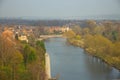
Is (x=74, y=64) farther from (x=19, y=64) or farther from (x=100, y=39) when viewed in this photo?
(x=19, y=64)

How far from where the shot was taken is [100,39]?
25.1 feet

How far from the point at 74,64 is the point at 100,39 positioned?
159cm

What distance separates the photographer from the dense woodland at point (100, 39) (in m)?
A: 6.46

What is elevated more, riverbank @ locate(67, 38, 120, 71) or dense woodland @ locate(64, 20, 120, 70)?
dense woodland @ locate(64, 20, 120, 70)

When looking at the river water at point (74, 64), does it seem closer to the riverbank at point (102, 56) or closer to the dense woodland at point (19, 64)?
the riverbank at point (102, 56)

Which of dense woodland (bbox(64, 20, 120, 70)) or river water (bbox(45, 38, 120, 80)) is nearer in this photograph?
river water (bbox(45, 38, 120, 80))

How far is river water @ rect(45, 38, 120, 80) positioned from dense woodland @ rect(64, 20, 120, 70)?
16cm

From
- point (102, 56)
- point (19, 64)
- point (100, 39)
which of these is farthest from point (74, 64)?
point (19, 64)

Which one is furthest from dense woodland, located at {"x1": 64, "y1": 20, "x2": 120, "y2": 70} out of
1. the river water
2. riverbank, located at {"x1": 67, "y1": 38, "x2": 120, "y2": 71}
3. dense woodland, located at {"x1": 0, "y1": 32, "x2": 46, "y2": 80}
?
Result: dense woodland, located at {"x1": 0, "y1": 32, "x2": 46, "y2": 80}

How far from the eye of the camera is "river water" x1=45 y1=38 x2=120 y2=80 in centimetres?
524

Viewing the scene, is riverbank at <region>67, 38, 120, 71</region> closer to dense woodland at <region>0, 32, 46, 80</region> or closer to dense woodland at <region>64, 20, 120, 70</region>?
dense woodland at <region>64, 20, 120, 70</region>

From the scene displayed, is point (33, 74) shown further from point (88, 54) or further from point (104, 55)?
point (88, 54)

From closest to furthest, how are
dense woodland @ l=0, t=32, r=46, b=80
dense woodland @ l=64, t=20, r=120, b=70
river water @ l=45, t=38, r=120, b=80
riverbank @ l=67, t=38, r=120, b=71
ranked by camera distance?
dense woodland @ l=0, t=32, r=46, b=80 < river water @ l=45, t=38, r=120, b=80 < riverbank @ l=67, t=38, r=120, b=71 < dense woodland @ l=64, t=20, r=120, b=70

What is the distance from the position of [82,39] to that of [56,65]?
2.60 meters
